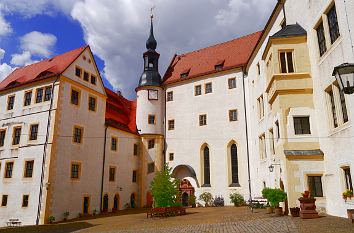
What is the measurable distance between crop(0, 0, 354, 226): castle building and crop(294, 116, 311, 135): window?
0.06 m

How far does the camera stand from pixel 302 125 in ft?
60.6

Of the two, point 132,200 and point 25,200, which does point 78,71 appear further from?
point 132,200

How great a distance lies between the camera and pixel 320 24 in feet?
57.1

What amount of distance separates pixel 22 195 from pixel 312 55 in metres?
24.8

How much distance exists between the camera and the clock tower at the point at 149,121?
36344mm

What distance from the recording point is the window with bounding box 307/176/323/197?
55.7 feet

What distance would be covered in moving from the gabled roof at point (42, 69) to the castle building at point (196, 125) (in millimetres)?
195

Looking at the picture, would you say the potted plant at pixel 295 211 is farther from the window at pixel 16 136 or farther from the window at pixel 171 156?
the window at pixel 16 136

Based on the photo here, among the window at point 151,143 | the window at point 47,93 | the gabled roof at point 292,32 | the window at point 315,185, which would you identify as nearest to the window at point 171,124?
the window at point 151,143

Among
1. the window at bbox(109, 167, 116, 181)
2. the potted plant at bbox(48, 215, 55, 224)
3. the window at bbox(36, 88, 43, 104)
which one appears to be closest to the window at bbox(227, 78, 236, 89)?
the window at bbox(109, 167, 116, 181)

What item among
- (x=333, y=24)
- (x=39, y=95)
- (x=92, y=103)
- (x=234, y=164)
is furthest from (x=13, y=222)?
(x=333, y=24)

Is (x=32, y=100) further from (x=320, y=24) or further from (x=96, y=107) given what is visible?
(x=320, y=24)

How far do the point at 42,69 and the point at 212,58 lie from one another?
20.2m

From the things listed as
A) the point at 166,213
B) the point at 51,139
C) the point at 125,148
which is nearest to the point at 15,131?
the point at 51,139
